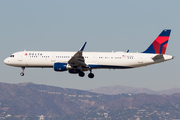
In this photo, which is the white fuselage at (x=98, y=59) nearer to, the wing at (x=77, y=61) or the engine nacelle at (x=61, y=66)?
the wing at (x=77, y=61)

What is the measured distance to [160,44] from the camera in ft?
260

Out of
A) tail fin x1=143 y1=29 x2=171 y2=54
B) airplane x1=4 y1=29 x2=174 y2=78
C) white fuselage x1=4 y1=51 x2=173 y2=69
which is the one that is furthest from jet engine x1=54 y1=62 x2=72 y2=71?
tail fin x1=143 y1=29 x2=171 y2=54

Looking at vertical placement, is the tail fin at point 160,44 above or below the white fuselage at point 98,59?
above

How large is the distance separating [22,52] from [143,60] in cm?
2902

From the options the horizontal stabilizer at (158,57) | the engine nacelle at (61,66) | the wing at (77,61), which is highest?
the horizontal stabilizer at (158,57)

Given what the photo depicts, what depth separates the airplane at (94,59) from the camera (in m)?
75.7

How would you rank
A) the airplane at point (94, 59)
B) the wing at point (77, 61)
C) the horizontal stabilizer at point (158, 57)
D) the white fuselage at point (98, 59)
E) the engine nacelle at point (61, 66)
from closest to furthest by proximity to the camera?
the wing at point (77, 61), the engine nacelle at point (61, 66), the horizontal stabilizer at point (158, 57), the airplane at point (94, 59), the white fuselage at point (98, 59)

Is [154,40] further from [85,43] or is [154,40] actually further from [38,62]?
[38,62]

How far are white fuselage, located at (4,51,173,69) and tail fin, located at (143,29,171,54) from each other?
97.8 inches

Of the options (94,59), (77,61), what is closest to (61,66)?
(77,61)

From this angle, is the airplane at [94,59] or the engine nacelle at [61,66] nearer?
the engine nacelle at [61,66]

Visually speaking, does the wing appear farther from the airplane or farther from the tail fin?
the tail fin

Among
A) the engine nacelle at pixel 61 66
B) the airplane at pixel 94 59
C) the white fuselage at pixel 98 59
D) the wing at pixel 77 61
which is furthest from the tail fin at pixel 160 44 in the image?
the engine nacelle at pixel 61 66

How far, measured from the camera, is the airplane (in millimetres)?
75688
